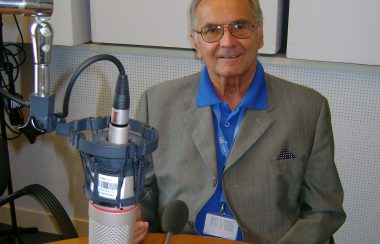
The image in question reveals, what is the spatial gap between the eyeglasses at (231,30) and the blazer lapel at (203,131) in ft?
0.78

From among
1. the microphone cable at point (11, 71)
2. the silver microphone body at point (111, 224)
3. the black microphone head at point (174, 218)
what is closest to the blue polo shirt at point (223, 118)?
the black microphone head at point (174, 218)

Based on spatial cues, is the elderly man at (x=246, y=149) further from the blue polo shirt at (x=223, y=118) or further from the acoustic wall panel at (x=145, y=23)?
the acoustic wall panel at (x=145, y=23)

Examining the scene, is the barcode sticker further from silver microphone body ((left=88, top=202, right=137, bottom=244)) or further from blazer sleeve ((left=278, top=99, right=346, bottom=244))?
blazer sleeve ((left=278, top=99, right=346, bottom=244))

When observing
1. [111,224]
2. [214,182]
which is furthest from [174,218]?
[214,182]

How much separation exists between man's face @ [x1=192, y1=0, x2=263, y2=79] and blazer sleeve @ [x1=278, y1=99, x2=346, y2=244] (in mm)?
308

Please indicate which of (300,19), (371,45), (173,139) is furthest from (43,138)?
(371,45)

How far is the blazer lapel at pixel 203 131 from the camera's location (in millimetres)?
1492

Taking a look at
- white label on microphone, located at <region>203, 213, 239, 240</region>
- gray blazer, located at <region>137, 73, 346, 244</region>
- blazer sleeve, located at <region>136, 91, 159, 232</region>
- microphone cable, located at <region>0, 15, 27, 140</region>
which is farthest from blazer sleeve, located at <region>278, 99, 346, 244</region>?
microphone cable, located at <region>0, 15, 27, 140</region>

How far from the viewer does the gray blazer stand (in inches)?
58.6

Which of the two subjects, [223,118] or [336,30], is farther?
[336,30]

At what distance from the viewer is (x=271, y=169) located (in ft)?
4.91

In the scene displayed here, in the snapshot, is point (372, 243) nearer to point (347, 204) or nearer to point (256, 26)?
point (347, 204)

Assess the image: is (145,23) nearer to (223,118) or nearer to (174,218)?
(223,118)

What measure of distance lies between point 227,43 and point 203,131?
0.30 meters
